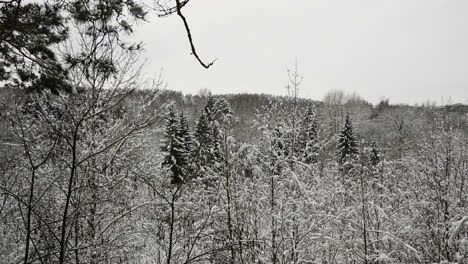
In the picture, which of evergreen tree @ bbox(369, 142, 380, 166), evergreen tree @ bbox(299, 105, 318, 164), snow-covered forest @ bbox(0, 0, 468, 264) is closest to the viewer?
snow-covered forest @ bbox(0, 0, 468, 264)

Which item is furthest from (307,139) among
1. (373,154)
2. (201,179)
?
(373,154)

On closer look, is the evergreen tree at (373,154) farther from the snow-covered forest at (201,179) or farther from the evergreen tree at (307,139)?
the evergreen tree at (307,139)

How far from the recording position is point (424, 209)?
27.2ft

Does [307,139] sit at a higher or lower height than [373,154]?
higher

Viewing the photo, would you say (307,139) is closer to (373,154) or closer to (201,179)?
(201,179)

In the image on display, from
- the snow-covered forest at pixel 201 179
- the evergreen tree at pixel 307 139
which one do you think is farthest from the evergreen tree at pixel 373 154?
the evergreen tree at pixel 307 139

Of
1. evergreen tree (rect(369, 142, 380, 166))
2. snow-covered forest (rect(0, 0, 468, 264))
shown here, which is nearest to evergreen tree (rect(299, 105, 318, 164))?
snow-covered forest (rect(0, 0, 468, 264))

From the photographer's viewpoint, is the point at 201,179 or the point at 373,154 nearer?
the point at 201,179

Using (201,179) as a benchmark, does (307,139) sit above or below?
above

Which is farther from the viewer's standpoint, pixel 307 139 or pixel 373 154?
pixel 373 154

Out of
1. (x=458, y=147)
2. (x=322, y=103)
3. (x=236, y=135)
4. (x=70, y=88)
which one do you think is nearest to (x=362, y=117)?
(x=322, y=103)

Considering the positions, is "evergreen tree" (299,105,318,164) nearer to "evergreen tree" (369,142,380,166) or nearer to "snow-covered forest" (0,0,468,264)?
"snow-covered forest" (0,0,468,264)

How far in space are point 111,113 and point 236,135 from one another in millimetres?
4443

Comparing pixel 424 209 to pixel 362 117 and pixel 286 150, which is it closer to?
pixel 286 150
